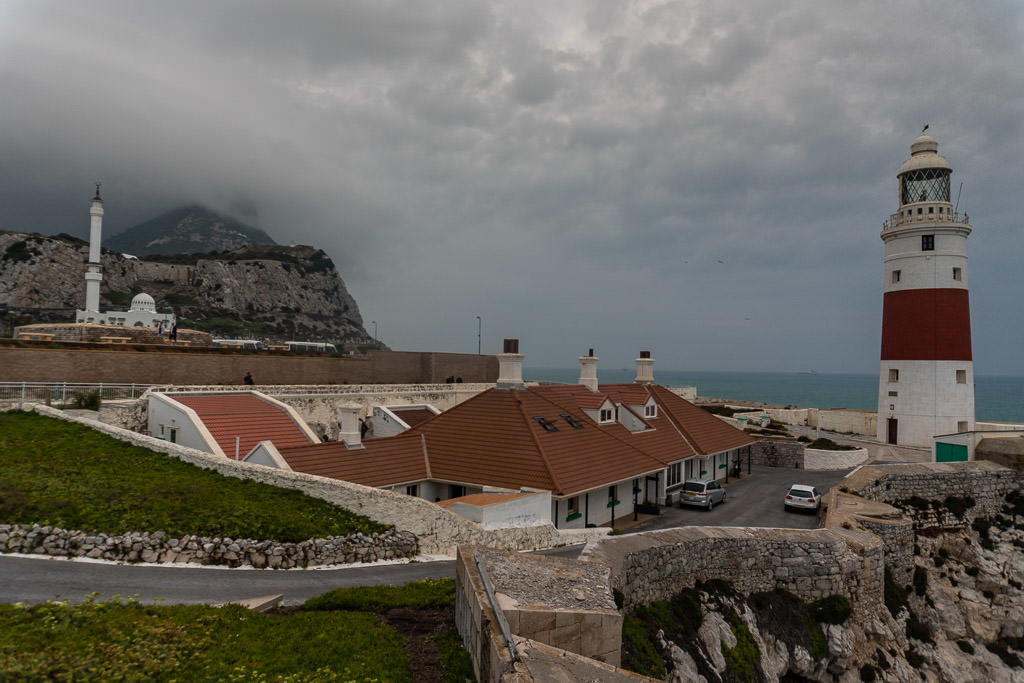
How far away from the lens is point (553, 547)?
19.2 metres

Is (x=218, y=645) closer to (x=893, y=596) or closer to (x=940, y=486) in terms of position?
(x=893, y=596)

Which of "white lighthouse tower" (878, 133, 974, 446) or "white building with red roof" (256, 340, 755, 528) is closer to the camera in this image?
"white building with red roof" (256, 340, 755, 528)

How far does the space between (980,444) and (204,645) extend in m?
43.8

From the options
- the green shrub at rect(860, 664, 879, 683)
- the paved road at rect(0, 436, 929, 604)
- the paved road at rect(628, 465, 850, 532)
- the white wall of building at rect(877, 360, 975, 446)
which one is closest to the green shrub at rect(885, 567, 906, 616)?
the green shrub at rect(860, 664, 879, 683)

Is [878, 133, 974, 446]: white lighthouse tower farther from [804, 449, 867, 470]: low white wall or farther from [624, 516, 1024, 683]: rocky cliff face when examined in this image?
[624, 516, 1024, 683]: rocky cliff face

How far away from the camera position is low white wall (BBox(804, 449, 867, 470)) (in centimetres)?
3866

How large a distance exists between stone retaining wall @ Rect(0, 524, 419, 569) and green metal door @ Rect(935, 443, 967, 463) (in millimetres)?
39039

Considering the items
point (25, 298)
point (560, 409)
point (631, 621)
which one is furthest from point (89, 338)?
point (25, 298)

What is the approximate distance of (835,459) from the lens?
38.9 metres

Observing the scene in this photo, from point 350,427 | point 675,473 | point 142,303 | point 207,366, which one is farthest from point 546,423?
point 142,303

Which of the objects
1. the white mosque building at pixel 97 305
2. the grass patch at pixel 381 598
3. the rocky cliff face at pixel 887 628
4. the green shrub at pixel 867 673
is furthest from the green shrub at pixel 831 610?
the white mosque building at pixel 97 305

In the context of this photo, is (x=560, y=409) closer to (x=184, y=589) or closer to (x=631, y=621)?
(x=631, y=621)

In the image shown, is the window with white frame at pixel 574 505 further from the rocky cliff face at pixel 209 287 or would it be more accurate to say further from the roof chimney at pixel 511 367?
the rocky cliff face at pixel 209 287

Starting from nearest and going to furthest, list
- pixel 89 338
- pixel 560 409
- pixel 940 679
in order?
pixel 940 679 < pixel 560 409 < pixel 89 338
